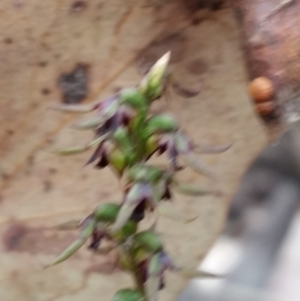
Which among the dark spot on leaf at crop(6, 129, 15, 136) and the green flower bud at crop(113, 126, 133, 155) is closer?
the green flower bud at crop(113, 126, 133, 155)

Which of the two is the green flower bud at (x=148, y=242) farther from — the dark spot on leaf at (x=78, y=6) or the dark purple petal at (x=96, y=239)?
the dark spot on leaf at (x=78, y=6)

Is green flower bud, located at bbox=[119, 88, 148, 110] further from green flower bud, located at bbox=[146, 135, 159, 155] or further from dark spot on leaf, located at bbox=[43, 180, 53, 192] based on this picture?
dark spot on leaf, located at bbox=[43, 180, 53, 192]

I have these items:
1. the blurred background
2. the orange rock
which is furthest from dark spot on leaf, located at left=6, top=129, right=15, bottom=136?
the orange rock

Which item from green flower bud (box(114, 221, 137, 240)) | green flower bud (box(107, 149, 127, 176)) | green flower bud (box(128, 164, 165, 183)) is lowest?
green flower bud (box(114, 221, 137, 240))

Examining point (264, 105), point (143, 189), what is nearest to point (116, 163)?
point (143, 189)

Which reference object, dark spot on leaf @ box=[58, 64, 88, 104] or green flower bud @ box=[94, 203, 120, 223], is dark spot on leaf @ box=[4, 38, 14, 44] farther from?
green flower bud @ box=[94, 203, 120, 223]

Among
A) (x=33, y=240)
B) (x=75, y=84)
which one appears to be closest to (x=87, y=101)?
(x=75, y=84)

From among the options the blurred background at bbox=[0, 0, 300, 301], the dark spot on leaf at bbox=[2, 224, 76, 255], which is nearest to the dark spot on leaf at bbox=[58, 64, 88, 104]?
the blurred background at bbox=[0, 0, 300, 301]

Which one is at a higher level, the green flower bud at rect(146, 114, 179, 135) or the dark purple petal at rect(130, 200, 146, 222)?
the green flower bud at rect(146, 114, 179, 135)

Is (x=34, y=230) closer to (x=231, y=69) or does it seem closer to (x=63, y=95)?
(x=63, y=95)
